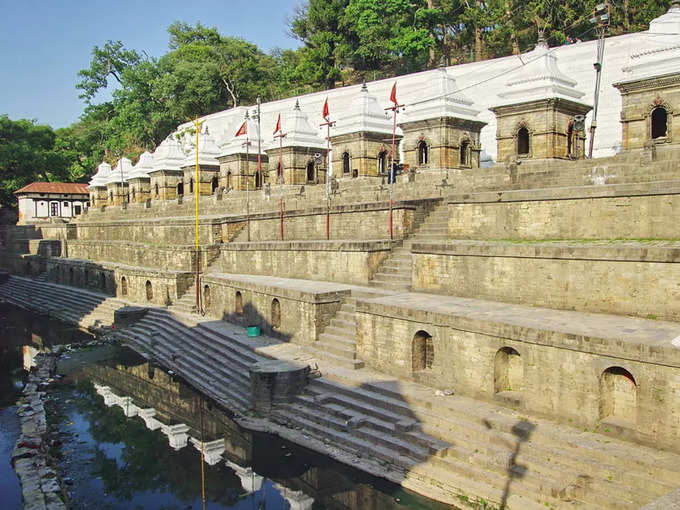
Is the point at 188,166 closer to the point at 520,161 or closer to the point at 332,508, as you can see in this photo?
the point at 520,161

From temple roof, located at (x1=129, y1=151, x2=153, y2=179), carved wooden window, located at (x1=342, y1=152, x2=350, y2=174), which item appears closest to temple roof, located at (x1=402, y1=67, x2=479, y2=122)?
carved wooden window, located at (x1=342, y1=152, x2=350, y2=174)

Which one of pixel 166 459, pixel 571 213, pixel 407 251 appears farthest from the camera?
pixel 407 251

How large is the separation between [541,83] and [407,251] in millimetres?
6331

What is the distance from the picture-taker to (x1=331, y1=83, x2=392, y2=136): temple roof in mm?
21672

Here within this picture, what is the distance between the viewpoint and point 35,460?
10172mm

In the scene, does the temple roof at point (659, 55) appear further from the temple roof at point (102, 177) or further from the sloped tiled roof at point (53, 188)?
the sloped tiled roof at point (53, 188)

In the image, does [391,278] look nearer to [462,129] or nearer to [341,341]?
[341,341]

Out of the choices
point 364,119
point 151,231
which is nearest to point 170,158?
point 151,231

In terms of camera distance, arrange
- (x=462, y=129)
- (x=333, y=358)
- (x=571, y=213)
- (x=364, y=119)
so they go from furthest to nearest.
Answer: (x=364, y=119)
(x=462, y=129)
(x=333, y=358)
(x=571, y=213)

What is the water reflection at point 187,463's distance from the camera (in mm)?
8539

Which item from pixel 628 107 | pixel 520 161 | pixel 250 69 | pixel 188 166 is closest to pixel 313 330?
pixel 520 161

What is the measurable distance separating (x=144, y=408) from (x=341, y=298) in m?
4.88

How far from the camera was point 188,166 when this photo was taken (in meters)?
31.5

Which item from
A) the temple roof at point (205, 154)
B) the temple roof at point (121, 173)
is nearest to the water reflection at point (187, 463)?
the temple roof at point (205, 154)
